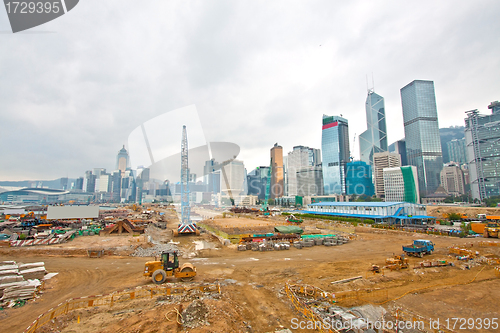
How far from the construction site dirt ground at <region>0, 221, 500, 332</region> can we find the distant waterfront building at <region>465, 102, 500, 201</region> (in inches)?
5762

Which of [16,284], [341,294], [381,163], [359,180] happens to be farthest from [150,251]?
[381,163]

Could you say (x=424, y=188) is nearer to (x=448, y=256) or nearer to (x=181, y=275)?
(x=448, y=256)

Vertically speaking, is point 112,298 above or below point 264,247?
above

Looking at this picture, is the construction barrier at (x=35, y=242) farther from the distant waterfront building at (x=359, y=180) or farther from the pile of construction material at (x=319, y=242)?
the distant waterfront building at (x=359, y=180)

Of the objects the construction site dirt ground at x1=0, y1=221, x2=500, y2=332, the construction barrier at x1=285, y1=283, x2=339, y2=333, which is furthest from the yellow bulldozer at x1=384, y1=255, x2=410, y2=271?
the construction barrier at x1=285, y1=283, x2=339, y2=333

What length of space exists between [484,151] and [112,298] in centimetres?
17951

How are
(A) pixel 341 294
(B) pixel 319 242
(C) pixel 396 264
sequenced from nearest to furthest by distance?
(A) pixel 341 294, (C) pixel 396 264, (B) pixel 319 242

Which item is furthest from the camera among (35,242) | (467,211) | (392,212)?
(467,211)

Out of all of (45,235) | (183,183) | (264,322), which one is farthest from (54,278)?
(183,183)

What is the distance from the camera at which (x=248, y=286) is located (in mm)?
13352

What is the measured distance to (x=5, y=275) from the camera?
11.6 m

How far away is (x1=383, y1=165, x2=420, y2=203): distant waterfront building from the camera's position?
124 m

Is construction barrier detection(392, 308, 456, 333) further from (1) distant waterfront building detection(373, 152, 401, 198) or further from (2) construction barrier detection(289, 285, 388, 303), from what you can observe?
(1) distant waterfront building detection(373, 152, 401, 198)

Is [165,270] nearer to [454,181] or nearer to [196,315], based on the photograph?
[196,315]
